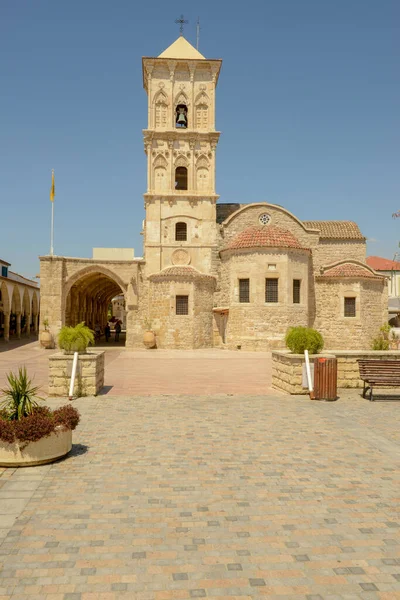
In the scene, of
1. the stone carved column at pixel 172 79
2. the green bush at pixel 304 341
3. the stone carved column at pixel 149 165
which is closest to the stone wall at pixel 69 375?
the green bush at pixel 304 341

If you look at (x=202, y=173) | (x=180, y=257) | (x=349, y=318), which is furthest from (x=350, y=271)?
(x=202, y=173)

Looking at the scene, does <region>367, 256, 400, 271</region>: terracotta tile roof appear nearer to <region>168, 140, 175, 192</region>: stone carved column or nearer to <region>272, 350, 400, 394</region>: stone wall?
<region>168, 140, 175, 192</region>: stone carved column

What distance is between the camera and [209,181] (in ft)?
97.9

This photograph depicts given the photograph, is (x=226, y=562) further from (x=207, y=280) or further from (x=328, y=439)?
(x=207, y=280)

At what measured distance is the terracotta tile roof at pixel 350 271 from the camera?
28.3 metres

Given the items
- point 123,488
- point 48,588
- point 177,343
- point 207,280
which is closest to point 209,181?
point 207,280

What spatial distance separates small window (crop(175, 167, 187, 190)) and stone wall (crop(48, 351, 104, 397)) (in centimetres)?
2231

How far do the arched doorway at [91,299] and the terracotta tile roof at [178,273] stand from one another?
3165 millimetres

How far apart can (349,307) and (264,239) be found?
7511 mm

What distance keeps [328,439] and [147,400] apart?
4690 mm

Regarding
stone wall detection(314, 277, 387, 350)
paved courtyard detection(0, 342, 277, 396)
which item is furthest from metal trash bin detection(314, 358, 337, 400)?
stone wall detection(314, 277, 387, 350)

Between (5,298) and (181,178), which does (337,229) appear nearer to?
(181,178)

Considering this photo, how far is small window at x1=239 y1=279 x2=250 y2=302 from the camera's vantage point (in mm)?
26766

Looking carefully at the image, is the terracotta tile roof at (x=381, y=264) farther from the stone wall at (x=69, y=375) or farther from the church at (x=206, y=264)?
the stone wall at (x=69, y=375)
